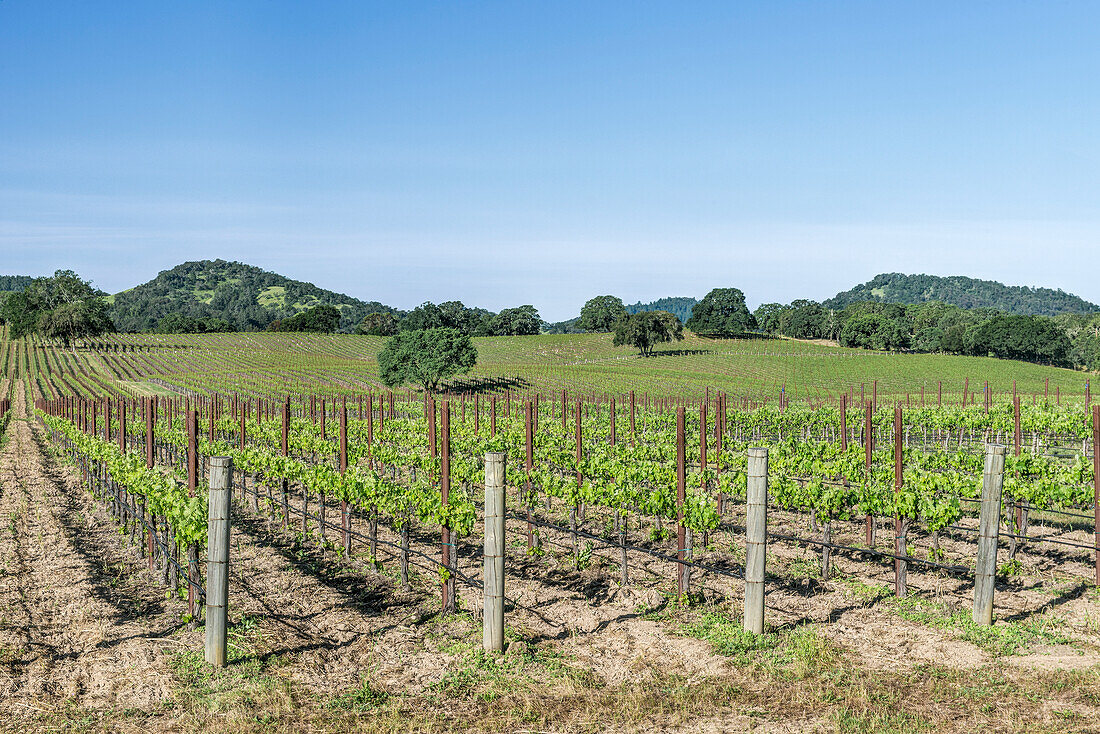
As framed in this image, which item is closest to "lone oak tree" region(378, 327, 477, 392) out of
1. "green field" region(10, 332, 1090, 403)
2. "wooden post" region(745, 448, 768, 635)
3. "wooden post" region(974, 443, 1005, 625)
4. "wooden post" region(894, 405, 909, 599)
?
"green field" region(10, 332, 1090, 403)

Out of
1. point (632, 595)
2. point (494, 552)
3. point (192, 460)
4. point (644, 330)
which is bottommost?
point (632, 595)

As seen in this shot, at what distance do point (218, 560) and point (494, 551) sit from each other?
238cm

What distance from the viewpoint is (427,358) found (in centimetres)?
6444

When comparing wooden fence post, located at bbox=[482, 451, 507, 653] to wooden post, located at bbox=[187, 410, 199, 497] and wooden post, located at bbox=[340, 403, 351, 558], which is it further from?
wooden post, located at bbox=[187, 410, 199, 497]

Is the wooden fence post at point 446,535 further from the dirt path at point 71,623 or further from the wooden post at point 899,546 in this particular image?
the wooden post at point 899,546

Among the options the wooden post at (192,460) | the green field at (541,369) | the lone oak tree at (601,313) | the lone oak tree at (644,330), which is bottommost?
the green field at (541,369)

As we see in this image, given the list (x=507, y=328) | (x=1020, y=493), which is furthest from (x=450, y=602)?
(x=507, y=328)

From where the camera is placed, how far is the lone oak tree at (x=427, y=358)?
64.1 m

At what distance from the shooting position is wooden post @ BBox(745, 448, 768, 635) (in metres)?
7.71

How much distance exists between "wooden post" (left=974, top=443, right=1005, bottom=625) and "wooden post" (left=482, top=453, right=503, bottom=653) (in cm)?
451

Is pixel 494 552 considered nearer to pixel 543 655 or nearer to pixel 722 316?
pixel 543 655

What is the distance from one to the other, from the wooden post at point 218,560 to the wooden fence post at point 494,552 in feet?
7.32

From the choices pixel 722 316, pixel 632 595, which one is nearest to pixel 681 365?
pixel 722 316

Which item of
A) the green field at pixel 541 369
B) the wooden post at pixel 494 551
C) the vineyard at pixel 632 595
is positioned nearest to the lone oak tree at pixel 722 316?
the green field at pixel 541 369
